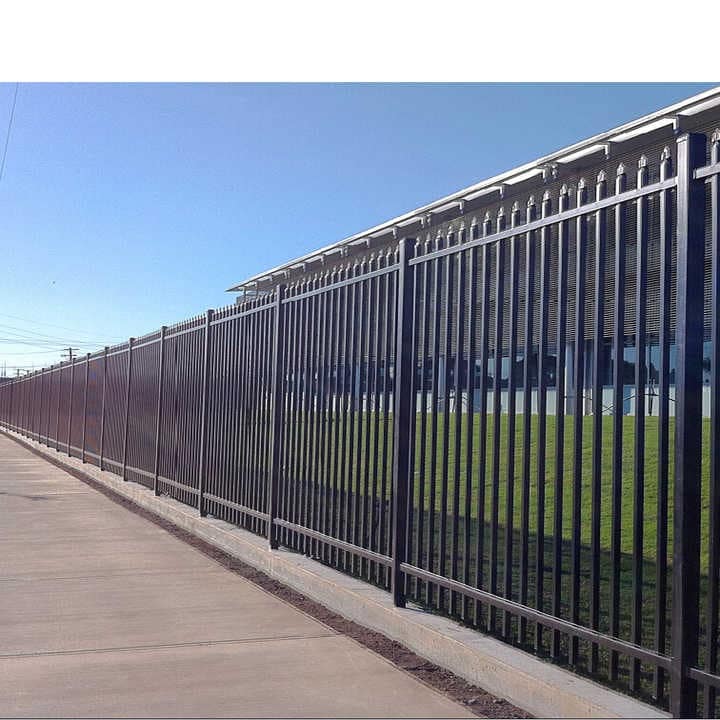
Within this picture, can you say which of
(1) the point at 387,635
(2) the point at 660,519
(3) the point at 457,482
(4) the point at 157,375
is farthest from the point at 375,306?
(4) the point at 157,375

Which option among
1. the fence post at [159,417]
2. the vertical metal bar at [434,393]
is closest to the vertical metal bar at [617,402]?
the vertical metal bar at [434,393]

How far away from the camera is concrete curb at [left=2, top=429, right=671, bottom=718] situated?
401 cm

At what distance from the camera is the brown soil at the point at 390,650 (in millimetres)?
4500

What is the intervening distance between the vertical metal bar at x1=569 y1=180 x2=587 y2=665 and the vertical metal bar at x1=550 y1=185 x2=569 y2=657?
7 cm

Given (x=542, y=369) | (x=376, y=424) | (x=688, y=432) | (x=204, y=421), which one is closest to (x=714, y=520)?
(x=688, y=432)

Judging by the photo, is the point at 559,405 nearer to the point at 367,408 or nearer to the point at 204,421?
the point at 367,408

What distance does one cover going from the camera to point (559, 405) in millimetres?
4602

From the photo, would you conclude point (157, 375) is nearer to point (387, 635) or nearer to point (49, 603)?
point (49, 603)

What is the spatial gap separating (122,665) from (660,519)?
2.99 m

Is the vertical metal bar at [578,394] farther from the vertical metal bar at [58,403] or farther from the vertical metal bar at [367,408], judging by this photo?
the vertical metal bar at [58,403]

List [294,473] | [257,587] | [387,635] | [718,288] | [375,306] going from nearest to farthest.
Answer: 1. [718,288]
2. [387,635]
3. [375,306]
4. [257,587]
5. [294,473]

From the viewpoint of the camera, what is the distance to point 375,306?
21.8 ft

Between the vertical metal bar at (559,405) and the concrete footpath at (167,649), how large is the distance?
28.2 inches

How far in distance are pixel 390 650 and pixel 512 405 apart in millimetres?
1683
